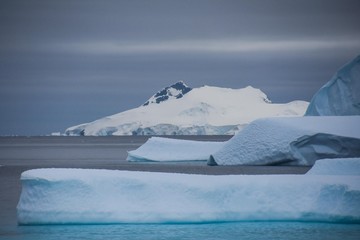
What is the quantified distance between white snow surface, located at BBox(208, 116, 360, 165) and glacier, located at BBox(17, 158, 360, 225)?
36.0 ft

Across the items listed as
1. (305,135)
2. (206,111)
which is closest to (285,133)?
(305,135)

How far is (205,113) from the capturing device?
118 meters

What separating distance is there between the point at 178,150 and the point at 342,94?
6.75m

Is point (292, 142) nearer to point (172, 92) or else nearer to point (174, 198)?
point (174, 198)

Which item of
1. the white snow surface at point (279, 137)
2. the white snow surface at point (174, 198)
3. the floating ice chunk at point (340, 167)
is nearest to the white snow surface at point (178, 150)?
the white snow surface at point (279, 137)

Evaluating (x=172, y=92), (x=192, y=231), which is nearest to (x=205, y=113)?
(x=172, y=92)

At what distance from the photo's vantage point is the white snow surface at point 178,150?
107 ft

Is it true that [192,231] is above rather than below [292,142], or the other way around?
below

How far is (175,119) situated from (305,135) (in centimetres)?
9814

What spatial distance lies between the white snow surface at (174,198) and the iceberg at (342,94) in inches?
637

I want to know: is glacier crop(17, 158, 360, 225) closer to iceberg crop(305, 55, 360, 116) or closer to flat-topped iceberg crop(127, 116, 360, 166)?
flat-topped iceberg crop(127, 116, 360, 166)

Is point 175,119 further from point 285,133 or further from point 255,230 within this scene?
point 255,230

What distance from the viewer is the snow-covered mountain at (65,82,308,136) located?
112 m

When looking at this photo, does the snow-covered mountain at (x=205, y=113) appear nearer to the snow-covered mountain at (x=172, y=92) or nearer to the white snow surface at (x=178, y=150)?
the snow-covered mountain at (x=172, y=92)
